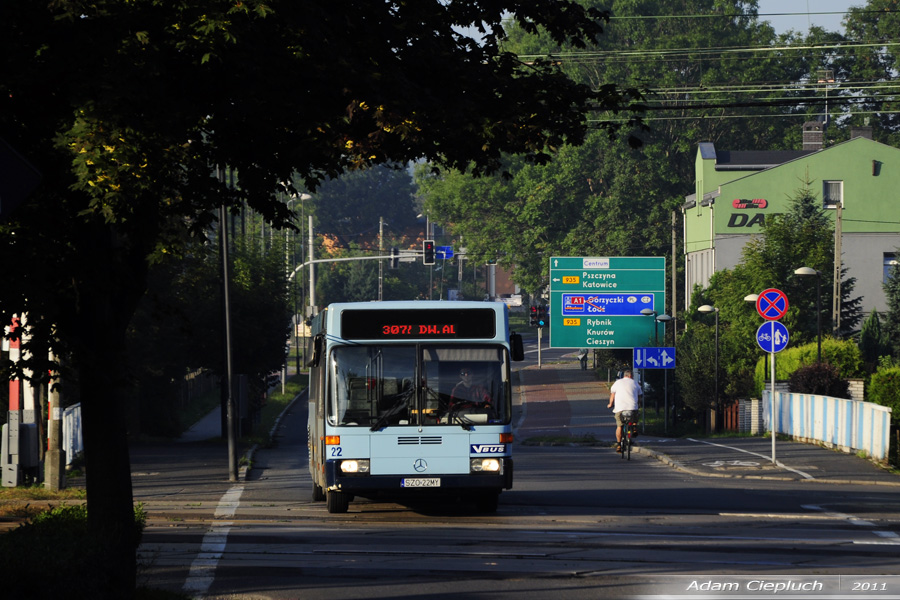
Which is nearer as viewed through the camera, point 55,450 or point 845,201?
point 55,450

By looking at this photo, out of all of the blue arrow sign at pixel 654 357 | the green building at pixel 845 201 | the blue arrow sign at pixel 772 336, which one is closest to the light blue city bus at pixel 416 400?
the blue arrow sign at pixel 772 336

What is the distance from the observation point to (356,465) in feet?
48.1

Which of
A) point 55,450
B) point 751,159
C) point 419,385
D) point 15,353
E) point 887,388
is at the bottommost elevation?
point 55,450

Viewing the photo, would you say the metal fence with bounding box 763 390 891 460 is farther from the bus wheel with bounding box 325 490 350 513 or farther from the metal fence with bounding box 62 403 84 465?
the metal fence with bounding box 62 403 84 465

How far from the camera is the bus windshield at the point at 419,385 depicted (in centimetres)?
1475

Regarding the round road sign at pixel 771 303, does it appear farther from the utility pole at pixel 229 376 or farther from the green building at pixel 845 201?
the green building at pixel 845 201

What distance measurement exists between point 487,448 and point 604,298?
2864 centimetres

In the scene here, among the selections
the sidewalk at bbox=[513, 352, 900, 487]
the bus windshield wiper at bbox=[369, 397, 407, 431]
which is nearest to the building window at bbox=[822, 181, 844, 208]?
the sidewalk at bbox=[513, 352, 900, 487]

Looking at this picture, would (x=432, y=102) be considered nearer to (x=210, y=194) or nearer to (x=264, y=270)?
(x=210, y=194)

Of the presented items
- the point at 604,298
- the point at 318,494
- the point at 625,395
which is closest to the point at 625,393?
the point at 625,395

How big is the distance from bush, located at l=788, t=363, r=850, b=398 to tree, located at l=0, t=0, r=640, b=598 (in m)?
25.0

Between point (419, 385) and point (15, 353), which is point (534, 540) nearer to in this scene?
point (419, 385)

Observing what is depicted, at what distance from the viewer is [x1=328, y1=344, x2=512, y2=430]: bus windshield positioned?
14.8m

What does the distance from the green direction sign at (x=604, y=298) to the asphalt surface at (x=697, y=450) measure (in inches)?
128
